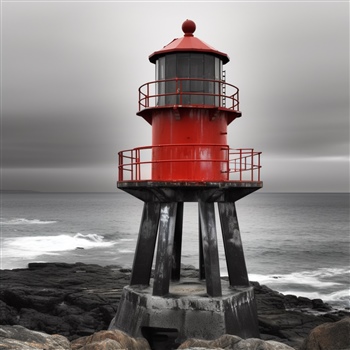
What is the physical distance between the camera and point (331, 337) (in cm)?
983

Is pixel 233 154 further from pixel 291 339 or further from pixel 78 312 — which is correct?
pixel 78 312

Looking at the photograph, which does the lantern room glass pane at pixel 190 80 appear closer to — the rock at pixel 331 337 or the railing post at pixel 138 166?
the railing post at pixel 138 166

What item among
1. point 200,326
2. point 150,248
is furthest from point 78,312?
point 200,326

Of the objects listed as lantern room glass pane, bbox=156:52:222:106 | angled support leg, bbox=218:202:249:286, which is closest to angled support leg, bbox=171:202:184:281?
angled support leg, bbox=218:202:249:286

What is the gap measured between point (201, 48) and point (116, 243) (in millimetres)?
42960

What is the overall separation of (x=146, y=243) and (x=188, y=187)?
88.7 inches

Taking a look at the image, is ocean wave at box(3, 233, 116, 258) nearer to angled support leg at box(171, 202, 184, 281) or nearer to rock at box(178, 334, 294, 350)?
angled support leg at box(171, 202, 184, 281)

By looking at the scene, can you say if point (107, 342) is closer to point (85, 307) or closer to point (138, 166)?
point (138, 166)

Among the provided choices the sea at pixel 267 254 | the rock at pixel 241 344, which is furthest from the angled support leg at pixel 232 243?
the sea at pixel 267 254

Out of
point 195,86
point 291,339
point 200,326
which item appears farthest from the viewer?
point 291,339

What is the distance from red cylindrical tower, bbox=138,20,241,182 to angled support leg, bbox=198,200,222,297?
0.91m

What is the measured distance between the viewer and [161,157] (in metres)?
12.9

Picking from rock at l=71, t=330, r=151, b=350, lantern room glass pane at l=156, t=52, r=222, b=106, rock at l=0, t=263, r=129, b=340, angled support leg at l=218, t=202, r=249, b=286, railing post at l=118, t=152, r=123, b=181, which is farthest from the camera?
rock at l=0, t=263, r=129, b=340

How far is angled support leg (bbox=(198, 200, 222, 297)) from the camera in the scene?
12.4 m
